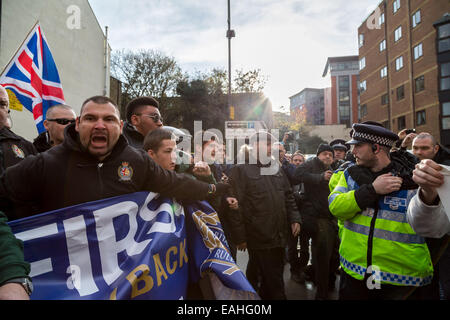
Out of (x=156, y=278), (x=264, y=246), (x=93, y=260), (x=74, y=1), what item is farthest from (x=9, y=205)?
(x=74, y=1)

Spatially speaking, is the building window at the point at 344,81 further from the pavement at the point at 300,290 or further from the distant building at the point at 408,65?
the pavement at the point at 300,290

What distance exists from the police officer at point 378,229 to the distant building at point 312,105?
7312 centimetres

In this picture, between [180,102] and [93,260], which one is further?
[180,102]

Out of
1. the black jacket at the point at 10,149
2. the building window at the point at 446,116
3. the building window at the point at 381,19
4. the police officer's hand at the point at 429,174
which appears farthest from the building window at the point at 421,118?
the black jacket at the point at 10,149

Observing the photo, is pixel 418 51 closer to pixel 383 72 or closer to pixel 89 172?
pixel 383 72

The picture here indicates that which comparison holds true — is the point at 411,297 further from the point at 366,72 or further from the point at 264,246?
the point at 366,72

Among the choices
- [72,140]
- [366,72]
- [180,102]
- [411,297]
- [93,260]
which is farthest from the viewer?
[366,72]

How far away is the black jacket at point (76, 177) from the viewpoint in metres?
1.70

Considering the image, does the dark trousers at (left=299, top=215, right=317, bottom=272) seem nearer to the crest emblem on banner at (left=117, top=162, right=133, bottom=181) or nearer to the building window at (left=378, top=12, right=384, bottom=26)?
the crest emblem on banner at (left=117, top=162, right=133, bottom=181)

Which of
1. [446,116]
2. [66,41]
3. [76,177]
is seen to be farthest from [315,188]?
[446,116]

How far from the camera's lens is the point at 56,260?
1722mm

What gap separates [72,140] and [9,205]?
0.55 meters

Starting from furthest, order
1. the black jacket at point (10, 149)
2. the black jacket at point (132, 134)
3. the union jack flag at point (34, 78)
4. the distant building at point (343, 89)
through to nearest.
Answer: the distant building at point (343, 89)
the union jack flag at point (34, 78)
the black jacket at point (132, 134)
the black jacket at point (10, 149)

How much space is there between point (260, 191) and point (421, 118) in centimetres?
2885
